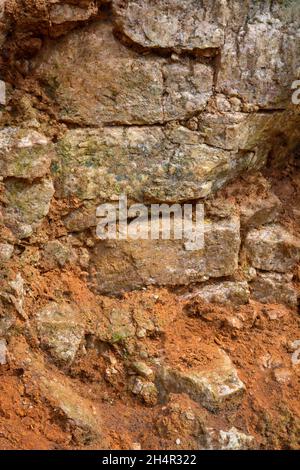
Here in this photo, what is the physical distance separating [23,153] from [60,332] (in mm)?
1278

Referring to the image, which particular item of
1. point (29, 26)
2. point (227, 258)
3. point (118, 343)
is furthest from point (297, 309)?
point (29, 26)

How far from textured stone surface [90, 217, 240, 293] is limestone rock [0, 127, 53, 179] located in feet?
2.45

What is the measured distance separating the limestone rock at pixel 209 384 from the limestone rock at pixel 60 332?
64 cm

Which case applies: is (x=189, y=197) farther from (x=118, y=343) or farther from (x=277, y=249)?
(x=118, y=343)

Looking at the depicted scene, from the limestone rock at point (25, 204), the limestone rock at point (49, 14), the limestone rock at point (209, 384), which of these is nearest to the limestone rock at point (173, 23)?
the limestone rock at point (49, 14)

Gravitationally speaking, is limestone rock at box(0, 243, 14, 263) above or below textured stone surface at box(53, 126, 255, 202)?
below

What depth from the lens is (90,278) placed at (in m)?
4.11

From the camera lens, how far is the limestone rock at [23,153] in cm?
375

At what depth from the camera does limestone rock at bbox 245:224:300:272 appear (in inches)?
169

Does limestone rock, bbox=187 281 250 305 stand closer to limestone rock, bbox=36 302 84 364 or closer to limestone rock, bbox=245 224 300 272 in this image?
limestone rock, bbox=245 224 300 272

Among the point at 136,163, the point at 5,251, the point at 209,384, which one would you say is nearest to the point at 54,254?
the point at 5,251

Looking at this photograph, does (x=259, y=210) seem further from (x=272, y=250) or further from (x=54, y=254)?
(x=54, y=254)

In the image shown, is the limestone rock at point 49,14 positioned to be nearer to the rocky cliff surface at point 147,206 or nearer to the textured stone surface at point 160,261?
the rocky cliff surface at point 147,206

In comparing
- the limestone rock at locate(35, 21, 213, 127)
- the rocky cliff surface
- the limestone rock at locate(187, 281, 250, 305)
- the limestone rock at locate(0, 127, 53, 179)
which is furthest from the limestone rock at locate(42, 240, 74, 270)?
the limestone rock at locate(187, 281, 250, 305)
